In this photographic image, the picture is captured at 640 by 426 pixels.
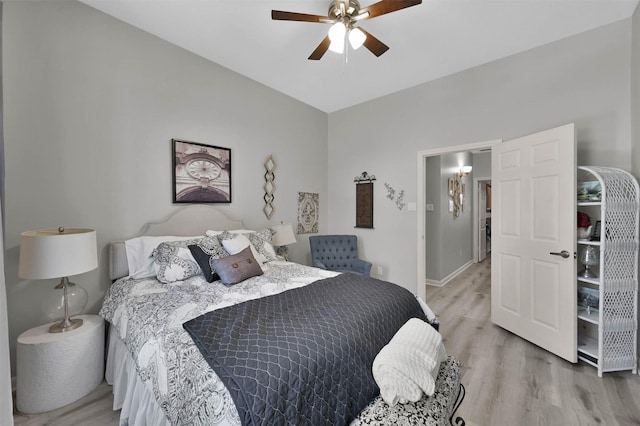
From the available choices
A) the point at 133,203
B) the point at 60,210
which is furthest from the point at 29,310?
the point at 133,203

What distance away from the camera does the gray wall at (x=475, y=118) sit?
2457mm

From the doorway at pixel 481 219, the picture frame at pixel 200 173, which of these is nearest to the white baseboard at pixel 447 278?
the doorway at pixel 481 219

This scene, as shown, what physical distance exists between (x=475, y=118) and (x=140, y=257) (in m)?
3.79

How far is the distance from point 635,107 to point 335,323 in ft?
10.1

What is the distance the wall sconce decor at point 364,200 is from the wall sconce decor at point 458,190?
6.40 ft

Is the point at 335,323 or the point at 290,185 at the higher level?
the point at 290,185

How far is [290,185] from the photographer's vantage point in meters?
4.04

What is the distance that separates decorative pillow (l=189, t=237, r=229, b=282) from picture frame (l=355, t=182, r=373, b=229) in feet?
7.75

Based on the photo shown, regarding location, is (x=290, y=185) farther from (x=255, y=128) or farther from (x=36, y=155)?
(x=36, y=155)

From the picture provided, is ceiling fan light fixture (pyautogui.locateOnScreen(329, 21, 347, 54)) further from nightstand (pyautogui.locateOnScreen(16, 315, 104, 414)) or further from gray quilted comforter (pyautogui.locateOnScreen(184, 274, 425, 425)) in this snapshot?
nightstand (pyautogui.locateOnScreen(16, 315, 104, 414))

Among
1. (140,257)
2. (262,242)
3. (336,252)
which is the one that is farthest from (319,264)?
(140,257)

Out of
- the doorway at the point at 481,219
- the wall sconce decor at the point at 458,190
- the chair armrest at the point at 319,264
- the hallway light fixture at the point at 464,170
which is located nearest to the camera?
the chair armrest at the point at 319,264

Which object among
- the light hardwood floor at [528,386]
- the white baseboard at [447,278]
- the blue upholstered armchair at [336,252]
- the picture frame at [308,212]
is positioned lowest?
the light hardwood floor at [528,386]

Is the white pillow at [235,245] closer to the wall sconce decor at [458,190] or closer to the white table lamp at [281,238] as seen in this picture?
the white table lamp at [281,238]
